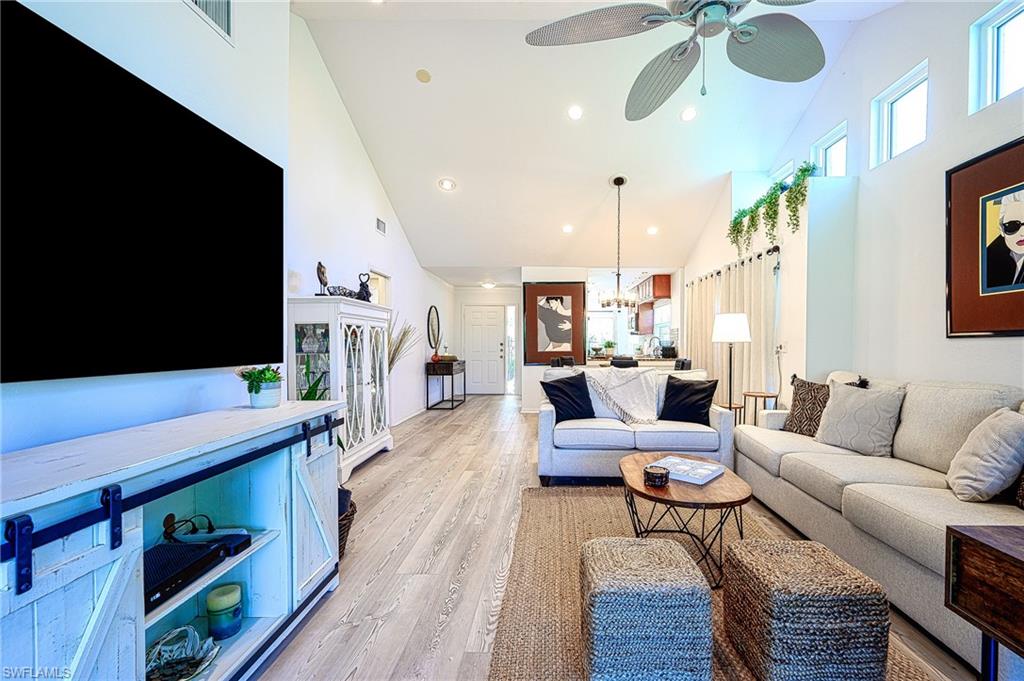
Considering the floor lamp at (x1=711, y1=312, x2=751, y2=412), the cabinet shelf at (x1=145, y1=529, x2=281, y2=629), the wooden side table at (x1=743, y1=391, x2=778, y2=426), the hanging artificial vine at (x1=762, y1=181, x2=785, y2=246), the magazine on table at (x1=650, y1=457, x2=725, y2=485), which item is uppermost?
the hanging artificial vine at (x1=762, y1=181, x2=785, y2=246)

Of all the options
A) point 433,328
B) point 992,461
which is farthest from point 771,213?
point 433,328

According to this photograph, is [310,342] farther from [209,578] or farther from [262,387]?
[209,578]

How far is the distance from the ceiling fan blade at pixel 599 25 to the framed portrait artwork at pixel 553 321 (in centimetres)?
504

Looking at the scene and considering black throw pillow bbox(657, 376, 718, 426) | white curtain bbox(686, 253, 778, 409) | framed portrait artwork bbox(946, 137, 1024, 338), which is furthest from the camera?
white curtain bbox(686, 253, 778, 409)

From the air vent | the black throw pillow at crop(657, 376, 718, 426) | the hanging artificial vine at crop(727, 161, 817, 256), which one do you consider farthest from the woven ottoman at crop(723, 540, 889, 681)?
the hanging artificial vine at crop(727, 161, 817, 256)

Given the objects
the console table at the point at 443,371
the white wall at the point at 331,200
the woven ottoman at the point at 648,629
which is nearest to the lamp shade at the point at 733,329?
the woven ottoman at the point at 648,629

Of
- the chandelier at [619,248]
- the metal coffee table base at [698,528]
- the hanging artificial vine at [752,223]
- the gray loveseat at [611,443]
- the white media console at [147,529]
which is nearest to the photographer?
the white media console at [147,529]

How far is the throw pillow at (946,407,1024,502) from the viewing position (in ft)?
5.87

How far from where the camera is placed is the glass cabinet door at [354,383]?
3562 mm

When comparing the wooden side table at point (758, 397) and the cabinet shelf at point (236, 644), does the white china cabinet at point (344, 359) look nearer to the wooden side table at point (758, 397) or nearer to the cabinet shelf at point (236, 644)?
the cabinet shelf at point (236, 644)

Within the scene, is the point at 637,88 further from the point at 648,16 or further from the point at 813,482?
the point at 813,482

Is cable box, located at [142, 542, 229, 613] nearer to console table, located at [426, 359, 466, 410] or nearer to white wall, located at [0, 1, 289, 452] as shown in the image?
white wall, located at [0, 1, 289, 452]

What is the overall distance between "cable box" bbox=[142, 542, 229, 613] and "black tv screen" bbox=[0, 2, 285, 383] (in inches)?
24.2

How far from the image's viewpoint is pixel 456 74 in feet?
13.9
